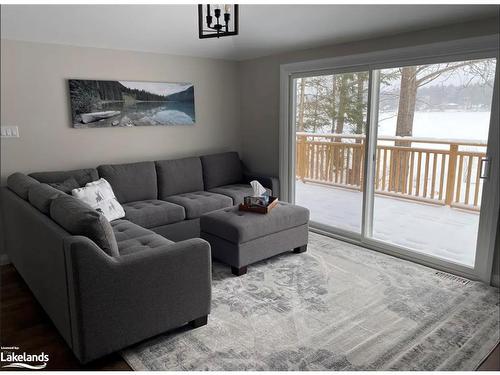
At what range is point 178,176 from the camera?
4.16 metres

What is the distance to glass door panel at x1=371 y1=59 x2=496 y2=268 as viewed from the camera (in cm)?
327

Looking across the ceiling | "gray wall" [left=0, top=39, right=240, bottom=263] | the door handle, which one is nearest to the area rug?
the door handle

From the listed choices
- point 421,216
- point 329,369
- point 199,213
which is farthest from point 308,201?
point 329,369

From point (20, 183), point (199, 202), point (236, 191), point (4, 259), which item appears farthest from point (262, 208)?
point (4, 259)

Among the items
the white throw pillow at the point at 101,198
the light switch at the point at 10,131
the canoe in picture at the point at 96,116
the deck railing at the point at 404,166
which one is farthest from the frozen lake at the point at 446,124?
the light switch at the point at 10,131

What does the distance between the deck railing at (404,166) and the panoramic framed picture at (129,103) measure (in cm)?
148

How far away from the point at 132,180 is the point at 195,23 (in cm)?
164

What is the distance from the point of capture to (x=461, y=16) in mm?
2793

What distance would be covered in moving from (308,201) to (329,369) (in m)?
2.98

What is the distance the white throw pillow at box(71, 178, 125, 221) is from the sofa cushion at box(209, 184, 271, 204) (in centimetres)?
117

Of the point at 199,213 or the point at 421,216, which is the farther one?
the point at 421,216

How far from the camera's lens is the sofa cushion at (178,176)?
407cm

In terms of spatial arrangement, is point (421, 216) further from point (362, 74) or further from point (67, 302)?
point (67, 302)

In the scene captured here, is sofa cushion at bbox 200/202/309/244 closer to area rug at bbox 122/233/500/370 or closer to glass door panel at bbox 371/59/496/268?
area rug at bbox 122/233/500/370
